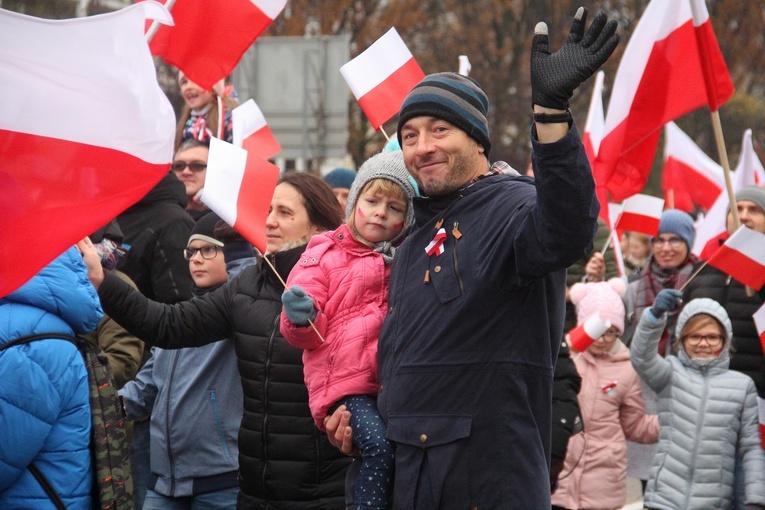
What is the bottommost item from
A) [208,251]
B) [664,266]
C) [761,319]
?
[761,319]

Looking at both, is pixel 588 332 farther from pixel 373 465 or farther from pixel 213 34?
pixel 373 465

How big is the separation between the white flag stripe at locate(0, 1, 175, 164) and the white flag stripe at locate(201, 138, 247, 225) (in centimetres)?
74

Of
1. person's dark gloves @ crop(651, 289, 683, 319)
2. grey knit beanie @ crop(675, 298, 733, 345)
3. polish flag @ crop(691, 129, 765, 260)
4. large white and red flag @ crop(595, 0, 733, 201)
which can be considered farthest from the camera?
polish flag @ crop(691, 129, 765, 260)

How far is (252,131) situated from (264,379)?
5.84 feet

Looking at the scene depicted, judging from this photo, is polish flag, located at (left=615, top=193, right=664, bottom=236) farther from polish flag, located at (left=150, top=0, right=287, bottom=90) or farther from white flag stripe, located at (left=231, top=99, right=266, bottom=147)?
polish flag, located at (left=150, top=0, right=287, bottom=90)

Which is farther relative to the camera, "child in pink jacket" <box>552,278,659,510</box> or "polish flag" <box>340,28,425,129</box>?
"child in pink jacket" <box>552,278,659,510</box>

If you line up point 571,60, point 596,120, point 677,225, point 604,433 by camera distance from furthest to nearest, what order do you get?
point 596,120
point 677,225
point 604,433
point 571,60

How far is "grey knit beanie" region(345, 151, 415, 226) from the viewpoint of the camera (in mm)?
4652

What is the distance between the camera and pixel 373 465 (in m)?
4.23

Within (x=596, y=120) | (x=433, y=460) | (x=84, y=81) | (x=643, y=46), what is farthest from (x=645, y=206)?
(x=84, y=81)

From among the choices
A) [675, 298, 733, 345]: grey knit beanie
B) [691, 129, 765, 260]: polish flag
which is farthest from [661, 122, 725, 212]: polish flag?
[675, 298, 733, 345]: grey knit beanie

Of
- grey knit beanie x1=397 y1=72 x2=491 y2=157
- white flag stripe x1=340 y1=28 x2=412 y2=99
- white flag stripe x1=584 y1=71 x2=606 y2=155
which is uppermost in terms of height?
white flag stripe x1=584 y1=71 x2=606 y2=155

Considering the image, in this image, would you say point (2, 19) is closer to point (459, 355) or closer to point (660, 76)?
point (459, 355)

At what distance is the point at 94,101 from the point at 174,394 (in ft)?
7.63
